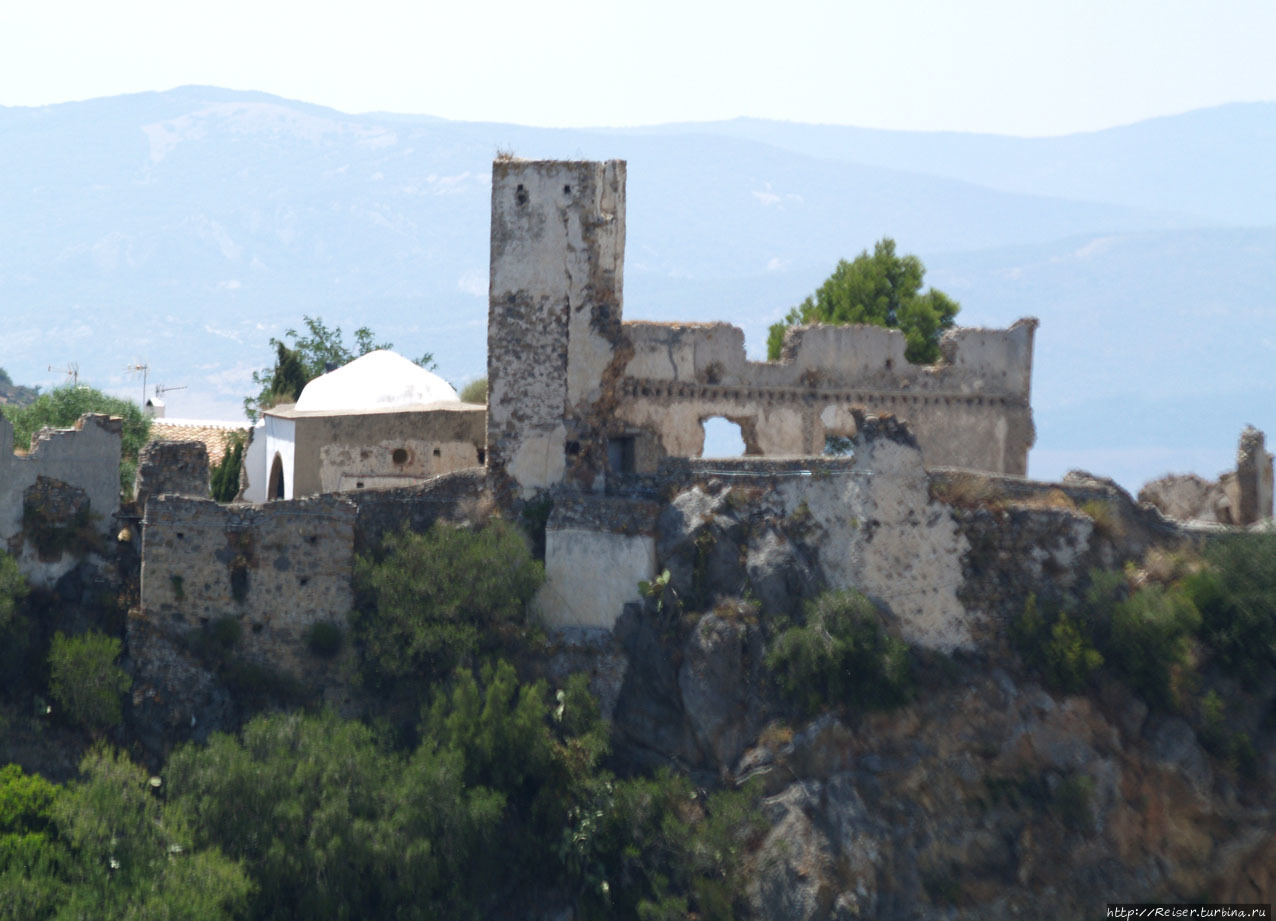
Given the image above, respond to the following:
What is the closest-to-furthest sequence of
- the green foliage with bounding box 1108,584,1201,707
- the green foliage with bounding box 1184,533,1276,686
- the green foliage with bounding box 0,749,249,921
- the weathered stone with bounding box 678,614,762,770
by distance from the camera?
the green foliage with bounding box 0,749,249,921 → the weathered stone with bounding box 678,614,762,770 → the green foliage with bounding box 1108,584,1201,707 → the green foliage with bounding box 1184,533,1276,686

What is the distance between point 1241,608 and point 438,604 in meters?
12.7

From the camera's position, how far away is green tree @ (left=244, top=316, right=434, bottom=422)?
158 ft

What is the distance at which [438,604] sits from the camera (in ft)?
107

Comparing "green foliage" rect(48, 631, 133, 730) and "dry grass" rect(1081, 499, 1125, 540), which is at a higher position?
"dry grass" rect(1081, 499, 1125, 540)

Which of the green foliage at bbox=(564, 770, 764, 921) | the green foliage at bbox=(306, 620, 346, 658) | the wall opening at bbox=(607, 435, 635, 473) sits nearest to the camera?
the green foliage at bbox=(564, 770, 764, 921)

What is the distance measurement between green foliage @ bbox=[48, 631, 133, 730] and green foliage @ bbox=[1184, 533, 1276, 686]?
1698 centimetres

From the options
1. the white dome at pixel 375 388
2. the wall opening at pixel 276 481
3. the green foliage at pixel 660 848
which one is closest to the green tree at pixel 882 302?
the white dome at pixel 375 388

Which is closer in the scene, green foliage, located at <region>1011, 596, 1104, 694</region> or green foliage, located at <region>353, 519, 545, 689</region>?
green foliage, located at <region>1011, 596, 1104, 694</region>

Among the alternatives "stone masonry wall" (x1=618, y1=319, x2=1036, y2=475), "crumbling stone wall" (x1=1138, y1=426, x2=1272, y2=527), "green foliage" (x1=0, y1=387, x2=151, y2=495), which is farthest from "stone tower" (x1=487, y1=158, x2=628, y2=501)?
"crumbling stone wall" (x1=1138, y1=426, x2=1272, y2=527)

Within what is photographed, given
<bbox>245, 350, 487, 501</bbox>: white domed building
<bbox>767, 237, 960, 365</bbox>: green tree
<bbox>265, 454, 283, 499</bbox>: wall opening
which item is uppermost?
<bbox>767, 237, 960, 365</bbox>: green tree

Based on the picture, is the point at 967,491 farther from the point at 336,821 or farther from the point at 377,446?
the point at 336,821

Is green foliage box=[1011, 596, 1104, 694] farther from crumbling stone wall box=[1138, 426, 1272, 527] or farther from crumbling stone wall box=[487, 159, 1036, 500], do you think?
crumbling stone wall box=[487, 159, 1036, 500]

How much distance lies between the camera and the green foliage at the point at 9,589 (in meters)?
31.8

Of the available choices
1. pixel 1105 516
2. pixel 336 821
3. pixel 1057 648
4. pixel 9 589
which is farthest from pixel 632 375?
pixel 9 589
